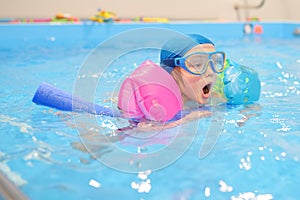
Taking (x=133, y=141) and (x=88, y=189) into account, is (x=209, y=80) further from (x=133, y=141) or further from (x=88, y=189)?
(x=88, y=189)

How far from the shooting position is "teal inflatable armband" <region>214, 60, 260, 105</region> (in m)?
2.34

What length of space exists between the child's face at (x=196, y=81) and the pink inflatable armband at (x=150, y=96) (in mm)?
106

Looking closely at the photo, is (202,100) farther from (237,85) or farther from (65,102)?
(65,102)

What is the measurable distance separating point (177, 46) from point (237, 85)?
1.59 feet

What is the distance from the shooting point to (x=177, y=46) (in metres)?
2.07

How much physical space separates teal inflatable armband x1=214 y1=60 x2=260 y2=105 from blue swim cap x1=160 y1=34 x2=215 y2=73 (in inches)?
12.5

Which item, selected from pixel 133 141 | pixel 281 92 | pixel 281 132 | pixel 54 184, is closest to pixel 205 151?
pixel 133 141

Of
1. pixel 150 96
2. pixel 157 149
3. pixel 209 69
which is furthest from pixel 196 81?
pixel 157 149

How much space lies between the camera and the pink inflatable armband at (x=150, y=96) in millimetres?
1865

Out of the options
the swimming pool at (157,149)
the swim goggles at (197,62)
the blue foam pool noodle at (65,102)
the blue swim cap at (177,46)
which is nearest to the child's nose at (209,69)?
the swim goggles at (197,62)

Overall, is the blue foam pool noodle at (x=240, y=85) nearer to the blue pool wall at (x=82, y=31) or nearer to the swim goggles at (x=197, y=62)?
the swim goggles at (x=197, y=62)

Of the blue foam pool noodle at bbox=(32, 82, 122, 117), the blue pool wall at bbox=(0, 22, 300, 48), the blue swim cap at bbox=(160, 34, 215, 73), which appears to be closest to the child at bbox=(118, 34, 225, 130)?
the blue swim cap at bbox=(160, 34, 215, 73)

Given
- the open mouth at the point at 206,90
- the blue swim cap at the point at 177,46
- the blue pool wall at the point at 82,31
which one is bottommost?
the blue pool wall at the point at 82,31

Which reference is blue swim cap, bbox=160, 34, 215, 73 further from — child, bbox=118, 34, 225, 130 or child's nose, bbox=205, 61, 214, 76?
child's nose, bbox=205, 61, 214, 76
